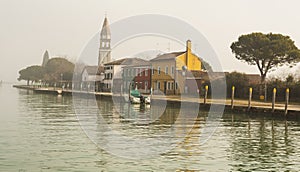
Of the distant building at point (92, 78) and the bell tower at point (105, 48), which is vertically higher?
the bell tower at point (105, 48)

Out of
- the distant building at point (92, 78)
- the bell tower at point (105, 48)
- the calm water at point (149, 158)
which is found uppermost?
the bell tower at point (105, 48)

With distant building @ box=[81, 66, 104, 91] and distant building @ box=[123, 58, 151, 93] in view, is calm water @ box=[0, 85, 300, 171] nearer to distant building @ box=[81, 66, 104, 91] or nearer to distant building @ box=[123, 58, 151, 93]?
distant building @ box=[123, 58, 151, 93]

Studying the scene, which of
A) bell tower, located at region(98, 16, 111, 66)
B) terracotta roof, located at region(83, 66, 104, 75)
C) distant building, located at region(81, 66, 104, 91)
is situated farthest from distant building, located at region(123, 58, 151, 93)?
bell tower, located at region(98, 16, 111, 66)

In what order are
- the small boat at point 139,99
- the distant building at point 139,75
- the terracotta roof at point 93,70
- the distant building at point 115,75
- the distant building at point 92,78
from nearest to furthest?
the small boat at point 139,99 < the distant building at point 139,75 < the distant building at point 115,75 < the distant building at point 92,78 < the terracotta roof at point 93,70

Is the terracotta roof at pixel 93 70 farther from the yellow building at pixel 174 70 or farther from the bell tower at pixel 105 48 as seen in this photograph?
the yellow building at pixel 174 70

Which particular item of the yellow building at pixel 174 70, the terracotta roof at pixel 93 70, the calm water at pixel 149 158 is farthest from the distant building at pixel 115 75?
the calm water at pixel 149 158

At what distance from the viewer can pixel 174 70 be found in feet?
205

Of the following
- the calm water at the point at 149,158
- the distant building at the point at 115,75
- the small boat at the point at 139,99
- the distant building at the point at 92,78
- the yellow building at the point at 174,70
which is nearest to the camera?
the calm water at the point at 149,158

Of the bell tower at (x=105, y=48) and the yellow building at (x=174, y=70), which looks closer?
the yellow building at (x=174, y=70)

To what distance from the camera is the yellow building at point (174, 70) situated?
60.1 m

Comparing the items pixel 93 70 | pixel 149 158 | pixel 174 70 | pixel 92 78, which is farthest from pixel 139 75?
pixel 149 158

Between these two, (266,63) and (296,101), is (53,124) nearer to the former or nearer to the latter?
(296,101)

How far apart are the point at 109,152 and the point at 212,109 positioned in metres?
23.6

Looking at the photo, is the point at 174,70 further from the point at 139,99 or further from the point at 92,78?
the point at 92,78
